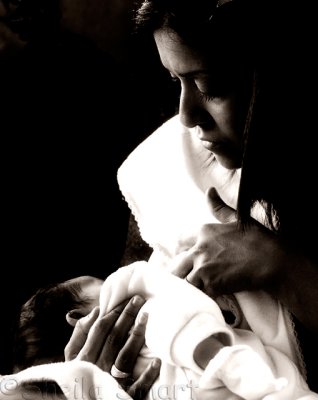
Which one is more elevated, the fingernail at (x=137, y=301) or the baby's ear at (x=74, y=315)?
the fingernail at (x=137, y=301)

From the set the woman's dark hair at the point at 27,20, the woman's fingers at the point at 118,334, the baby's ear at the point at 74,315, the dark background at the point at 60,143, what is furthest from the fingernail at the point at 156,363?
the woman's dark hair at the point at 27,20

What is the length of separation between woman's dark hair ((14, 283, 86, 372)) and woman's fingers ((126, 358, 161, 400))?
32 centimetres

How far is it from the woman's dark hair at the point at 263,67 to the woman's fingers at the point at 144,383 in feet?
1.00

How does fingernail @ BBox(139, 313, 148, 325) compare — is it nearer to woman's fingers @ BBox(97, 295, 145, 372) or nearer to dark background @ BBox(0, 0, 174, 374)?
woman's fingers @ BBox(97, 295, 145, 372)

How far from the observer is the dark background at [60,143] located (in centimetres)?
167

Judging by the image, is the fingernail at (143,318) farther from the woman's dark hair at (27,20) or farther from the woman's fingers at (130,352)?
the woman's dark hair at (27,20)

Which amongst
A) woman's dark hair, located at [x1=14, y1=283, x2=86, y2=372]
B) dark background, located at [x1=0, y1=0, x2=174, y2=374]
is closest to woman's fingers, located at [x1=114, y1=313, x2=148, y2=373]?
woman's dark hair, located at [x1=14, y1=283, x2=86, y2=372]

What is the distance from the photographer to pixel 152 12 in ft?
3.41

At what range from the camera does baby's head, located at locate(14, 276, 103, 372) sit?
4.29 ft

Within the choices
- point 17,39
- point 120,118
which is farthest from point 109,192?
point 17,39

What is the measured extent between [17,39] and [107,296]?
96cm

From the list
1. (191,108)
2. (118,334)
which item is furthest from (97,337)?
(191,108)

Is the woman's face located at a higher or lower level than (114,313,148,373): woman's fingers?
higher

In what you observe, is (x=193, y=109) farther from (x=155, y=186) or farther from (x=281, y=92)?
(x=155, y=186)
